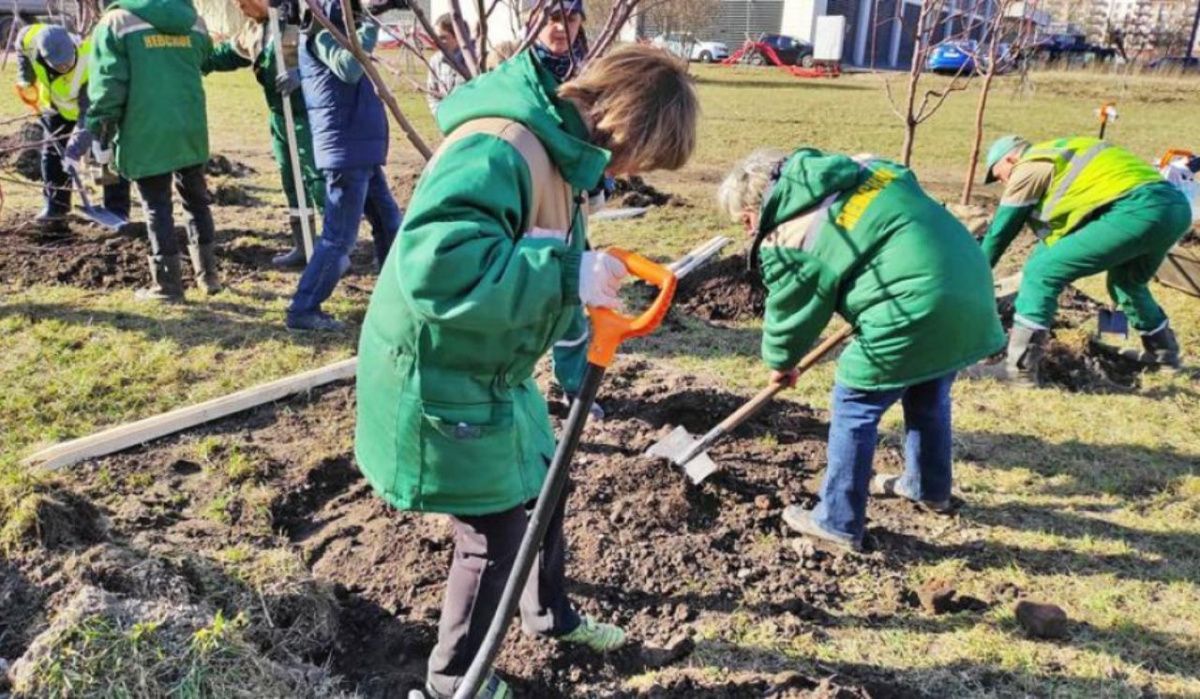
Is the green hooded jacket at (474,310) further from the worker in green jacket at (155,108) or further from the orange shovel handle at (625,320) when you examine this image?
the worker in green jacket at (155,108)

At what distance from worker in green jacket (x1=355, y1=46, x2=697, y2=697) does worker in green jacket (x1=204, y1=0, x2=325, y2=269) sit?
12.3ft

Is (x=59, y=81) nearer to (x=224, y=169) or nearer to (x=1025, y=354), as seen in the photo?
(x=224, y=169)

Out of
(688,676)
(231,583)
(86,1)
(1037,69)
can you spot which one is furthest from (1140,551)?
(1037,69)

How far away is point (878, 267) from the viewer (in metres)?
2.89

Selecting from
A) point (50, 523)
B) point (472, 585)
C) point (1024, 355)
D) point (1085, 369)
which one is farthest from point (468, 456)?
point (1085, 369)

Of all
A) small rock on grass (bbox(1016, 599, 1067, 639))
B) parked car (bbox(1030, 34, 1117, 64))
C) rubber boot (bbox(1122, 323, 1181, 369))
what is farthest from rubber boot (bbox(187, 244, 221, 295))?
parked car (bbox(1030, 34, 1117, 64))

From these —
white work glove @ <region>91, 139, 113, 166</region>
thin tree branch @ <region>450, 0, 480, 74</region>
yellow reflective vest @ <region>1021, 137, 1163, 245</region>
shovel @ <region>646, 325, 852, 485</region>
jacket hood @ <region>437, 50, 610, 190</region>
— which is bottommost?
shovel @ <region>646, 325, 852, 485</region>

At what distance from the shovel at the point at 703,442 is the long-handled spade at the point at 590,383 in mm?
1639

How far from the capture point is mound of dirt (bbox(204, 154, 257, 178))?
8.89 meters

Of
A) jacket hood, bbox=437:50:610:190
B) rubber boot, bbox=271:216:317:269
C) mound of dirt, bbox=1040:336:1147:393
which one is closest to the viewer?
jacket hood, bbox=437:50:610:190

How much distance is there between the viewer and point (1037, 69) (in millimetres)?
29766

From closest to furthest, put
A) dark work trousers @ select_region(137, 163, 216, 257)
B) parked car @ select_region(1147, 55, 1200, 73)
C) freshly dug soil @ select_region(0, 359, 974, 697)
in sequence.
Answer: freshly dug soil @ select_region(0, 359, 974, 697), dark work trousers @ select_region(137, 163, 216, 257), parked car @ select_region(1147, 55, 1200, 73)

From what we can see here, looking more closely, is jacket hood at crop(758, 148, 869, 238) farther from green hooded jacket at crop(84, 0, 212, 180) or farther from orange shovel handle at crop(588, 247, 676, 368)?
green hooded jacket at crop(84, 0, 212, 180)

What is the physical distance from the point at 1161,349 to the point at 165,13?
5728mm
